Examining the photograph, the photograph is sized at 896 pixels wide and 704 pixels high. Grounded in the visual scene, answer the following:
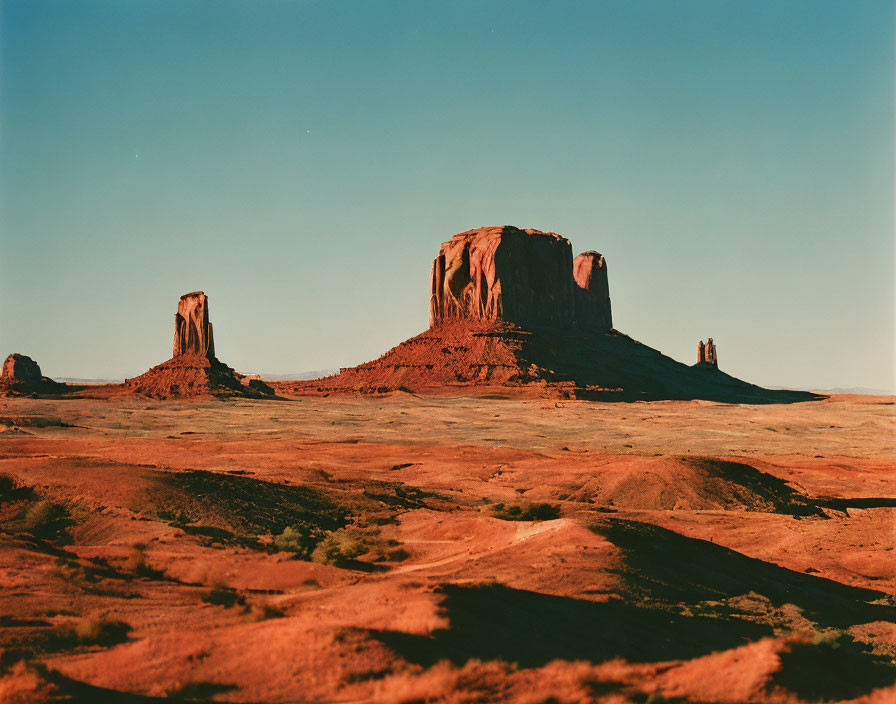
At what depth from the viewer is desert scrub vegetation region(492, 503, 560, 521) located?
17625mm

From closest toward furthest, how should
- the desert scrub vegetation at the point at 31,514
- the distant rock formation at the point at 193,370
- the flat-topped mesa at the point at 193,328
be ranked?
the desert scrub vegetation at the point at 31,514, the distant rock formation at the point at 193,370, the flat-topped mesa at the point at 193,328

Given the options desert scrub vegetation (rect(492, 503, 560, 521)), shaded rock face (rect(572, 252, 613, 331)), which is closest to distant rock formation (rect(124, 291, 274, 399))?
shaded rock face (rect(572, 252, 613, 331))

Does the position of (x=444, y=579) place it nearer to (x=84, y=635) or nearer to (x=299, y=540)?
(x=299, y=540)

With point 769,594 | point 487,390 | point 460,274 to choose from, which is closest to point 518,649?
point 769,594

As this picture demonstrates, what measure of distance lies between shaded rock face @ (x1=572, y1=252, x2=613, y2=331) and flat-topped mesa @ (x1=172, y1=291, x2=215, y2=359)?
174 ft

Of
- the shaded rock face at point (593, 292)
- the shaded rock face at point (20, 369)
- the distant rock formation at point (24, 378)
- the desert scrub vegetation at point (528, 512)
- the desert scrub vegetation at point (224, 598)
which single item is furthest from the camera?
the shaded rock face at point (593, 292)

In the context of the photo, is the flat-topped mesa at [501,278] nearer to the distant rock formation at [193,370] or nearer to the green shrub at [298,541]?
the distant rock formation at [193,370]

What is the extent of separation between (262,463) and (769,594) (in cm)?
1772

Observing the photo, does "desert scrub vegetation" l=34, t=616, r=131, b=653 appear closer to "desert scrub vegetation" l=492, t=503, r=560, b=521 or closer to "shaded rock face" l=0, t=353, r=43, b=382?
"desert scrub vegetation" l=492, t=503, r=560, b=521

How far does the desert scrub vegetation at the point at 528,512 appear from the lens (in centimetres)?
1762

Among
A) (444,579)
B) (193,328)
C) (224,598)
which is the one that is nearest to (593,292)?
(193,328)

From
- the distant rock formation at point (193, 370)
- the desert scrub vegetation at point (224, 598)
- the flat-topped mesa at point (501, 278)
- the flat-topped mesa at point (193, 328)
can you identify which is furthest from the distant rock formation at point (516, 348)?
the desert scrub vegetation at point (224, 598)

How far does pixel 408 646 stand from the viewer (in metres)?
8.13

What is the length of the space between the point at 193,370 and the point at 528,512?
200 ft
